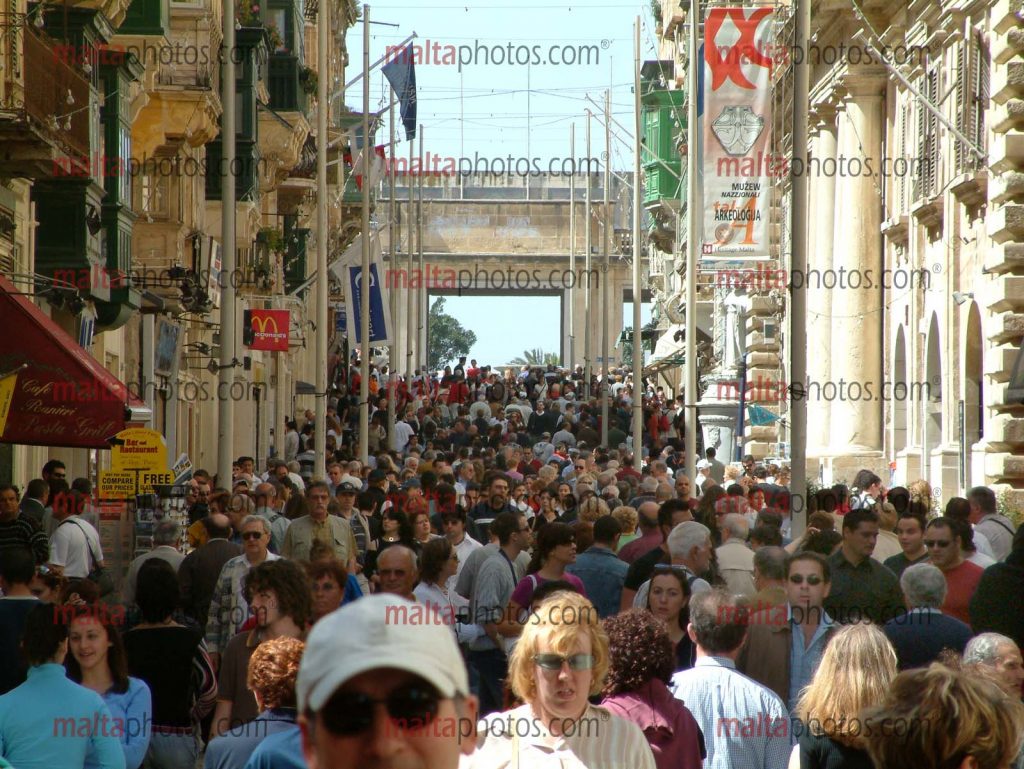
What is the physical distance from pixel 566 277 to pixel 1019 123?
239 feet

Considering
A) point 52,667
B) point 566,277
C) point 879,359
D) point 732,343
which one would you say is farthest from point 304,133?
point 566,277

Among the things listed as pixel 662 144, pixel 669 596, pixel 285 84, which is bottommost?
pixel 669 596

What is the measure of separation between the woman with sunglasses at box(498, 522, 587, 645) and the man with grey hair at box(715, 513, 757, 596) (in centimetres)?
100

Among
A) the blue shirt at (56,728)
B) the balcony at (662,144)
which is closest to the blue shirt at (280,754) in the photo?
the blue shirt at (56,728)

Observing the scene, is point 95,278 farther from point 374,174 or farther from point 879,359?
point 374,174

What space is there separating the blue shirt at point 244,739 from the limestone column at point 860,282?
26.4 meters

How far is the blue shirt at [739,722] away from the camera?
7469 millimetres

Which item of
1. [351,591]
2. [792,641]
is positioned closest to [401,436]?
[351,591]

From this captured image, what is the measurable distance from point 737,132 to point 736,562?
1624cm

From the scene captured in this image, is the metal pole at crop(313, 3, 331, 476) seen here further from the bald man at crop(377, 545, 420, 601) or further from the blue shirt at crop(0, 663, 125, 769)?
the blue shirt at crop(0, 663, 125, 769)

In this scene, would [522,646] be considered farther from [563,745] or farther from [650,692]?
[650,692]

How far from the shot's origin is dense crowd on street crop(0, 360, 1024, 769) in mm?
3109

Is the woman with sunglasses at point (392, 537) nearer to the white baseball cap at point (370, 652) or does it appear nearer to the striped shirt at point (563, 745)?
the striped shirt at point (563, 745)

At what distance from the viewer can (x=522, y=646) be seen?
6250 millimetres
